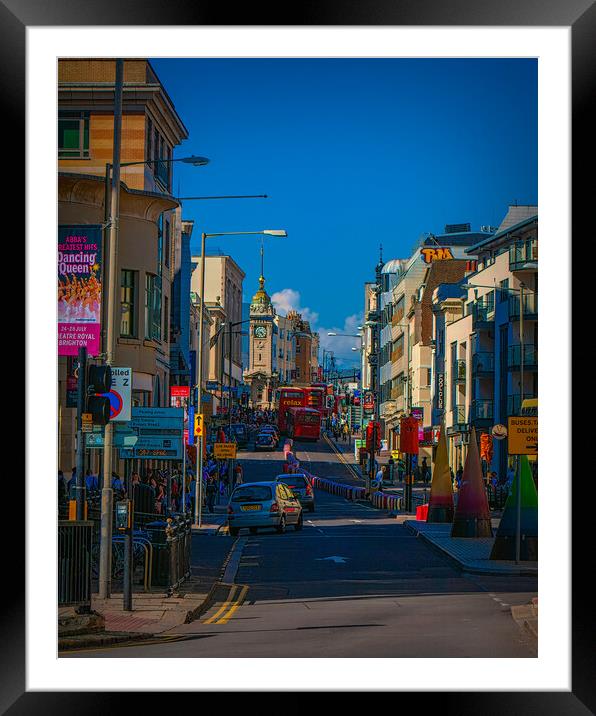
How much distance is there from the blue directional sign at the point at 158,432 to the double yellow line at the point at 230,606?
699 centimetres

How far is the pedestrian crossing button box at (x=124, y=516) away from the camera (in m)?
19.8

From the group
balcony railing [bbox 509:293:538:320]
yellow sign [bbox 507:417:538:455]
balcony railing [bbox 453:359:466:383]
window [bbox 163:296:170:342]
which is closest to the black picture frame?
yellow sign [bbox 507:417:538:455]

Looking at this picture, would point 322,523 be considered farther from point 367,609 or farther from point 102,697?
point 102,697

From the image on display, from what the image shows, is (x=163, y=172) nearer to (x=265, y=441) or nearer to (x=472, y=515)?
(x=472, y=515)

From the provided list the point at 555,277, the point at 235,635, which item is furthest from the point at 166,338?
the point at 555,277

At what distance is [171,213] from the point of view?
61.0 m

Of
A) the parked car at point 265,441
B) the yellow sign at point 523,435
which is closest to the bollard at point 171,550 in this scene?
the yellow sign at point 523,435

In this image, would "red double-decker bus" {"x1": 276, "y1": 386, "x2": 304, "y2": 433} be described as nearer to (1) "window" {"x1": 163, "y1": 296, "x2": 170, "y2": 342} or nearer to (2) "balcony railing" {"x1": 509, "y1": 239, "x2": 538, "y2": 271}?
(2) "balcony railing" {"x1": 509, "y1": 239, "x2": 538, "y2": 271}

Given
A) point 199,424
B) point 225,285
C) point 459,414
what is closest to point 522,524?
point 199,424

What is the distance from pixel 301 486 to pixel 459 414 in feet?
110

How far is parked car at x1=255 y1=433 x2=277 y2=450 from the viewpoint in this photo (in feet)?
371

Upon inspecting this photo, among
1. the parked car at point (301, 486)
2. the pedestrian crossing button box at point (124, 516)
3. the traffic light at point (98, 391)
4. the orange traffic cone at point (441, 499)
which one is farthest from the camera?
the parked car at point (301, 486)

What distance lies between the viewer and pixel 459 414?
85.6 metres

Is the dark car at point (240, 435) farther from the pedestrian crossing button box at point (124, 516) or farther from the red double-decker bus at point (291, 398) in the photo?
the pedestrian crossing button box at point (124, 516)
